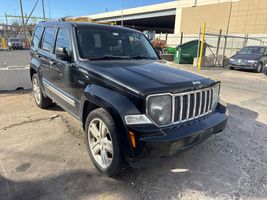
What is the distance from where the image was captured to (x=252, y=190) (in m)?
2.68

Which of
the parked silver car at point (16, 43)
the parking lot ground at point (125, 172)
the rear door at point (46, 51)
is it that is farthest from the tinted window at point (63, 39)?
the parked silver car at point (16, 43)

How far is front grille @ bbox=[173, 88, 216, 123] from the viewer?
2.55 meters

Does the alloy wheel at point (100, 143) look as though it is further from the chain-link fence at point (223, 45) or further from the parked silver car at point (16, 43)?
the chain-link fence at point (223, 45)

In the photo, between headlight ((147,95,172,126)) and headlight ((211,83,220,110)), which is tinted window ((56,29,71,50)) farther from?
headlight ((211,83,220,110))

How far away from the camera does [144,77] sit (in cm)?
273

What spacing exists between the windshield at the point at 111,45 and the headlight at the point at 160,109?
4.62 feet

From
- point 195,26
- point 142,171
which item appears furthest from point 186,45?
point 195,26

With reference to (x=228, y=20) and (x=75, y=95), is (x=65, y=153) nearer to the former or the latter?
(x=75, y=95)

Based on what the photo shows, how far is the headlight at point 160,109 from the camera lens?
2402 millimetres

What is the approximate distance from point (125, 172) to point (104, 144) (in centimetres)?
48

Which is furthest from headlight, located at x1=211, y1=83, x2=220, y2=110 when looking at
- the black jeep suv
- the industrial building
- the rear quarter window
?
the industrial building


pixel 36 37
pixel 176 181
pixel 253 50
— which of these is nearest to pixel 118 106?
pixel 176 181

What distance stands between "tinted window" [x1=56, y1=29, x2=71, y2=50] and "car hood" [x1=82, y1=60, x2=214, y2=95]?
710 mm

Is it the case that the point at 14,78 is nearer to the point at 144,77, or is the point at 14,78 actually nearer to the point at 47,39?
the point at 47,39
